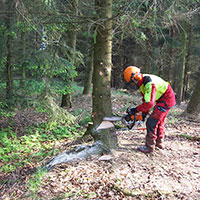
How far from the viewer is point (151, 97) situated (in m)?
3.72

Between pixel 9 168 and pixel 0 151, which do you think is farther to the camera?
pixel 0 151

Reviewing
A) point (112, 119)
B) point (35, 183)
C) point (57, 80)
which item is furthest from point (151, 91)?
point (57, 80)

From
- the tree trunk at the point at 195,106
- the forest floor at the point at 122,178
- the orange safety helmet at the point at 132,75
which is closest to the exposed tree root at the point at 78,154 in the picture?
the forest floor at the point at 122,178

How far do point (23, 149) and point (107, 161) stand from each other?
3184 mm

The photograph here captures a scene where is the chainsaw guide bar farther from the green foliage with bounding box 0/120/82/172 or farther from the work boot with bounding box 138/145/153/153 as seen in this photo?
A: the green foliage with bounding box 0/120/82/172

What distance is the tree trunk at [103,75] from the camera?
4016 mm

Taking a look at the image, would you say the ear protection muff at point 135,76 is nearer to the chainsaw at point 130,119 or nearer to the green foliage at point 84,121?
the chainsaw at point 130,119

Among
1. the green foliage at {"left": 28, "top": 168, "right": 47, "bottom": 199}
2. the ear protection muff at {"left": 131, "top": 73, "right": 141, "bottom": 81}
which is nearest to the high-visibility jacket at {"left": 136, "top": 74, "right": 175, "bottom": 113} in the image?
the ear protection muff at {"left": 131, "top": 73, "right": 141, "bottom": 81}

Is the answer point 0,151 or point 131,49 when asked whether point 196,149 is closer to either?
point 0,151

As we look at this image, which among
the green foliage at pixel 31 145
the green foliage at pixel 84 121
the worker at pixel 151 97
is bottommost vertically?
the green foliage at pixel 31 145

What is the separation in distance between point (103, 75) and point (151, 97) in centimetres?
113

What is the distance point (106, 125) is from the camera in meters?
4.02

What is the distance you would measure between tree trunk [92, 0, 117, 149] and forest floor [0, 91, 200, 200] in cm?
44

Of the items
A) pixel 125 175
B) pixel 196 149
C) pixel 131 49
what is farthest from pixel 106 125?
pixel 131 49
